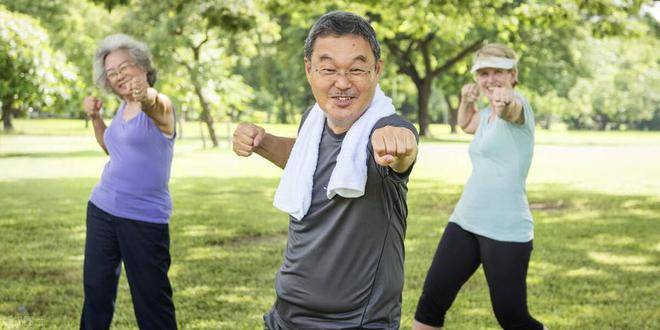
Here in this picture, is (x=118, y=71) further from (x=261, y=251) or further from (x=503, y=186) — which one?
(x=261, y=251)

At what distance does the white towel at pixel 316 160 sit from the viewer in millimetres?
2387

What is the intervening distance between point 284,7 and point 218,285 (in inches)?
246

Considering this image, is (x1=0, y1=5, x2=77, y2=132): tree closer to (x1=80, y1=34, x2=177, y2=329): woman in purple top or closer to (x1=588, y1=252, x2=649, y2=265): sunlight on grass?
(x1=588, y1=252, x2=649, y2=265): sunlight on grass

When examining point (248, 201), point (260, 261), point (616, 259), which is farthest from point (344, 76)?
point (248, 201)

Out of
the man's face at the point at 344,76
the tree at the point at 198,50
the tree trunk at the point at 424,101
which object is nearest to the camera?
the man's face at the point at 344,76

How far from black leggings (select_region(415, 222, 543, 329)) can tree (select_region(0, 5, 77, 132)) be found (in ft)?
37.2

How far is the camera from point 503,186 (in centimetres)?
427

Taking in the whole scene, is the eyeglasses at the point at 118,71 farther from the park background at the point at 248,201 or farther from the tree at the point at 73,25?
the tree at the point at 73,25

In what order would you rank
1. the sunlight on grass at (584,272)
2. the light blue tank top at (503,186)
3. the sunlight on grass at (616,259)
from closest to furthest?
the light blue tank top at (503,186)
the sunlight on grass at (584,272)
the sunlight on grass at (616,259)

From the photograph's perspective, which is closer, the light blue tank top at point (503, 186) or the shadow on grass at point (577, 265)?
the light blue tank top at point (503, 186)

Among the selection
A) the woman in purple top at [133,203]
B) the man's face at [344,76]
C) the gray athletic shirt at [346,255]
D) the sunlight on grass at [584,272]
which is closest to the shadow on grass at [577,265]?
the sunlight on grass at [584,272]

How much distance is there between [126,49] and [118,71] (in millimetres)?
127

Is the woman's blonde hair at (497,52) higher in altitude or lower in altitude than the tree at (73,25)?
lower

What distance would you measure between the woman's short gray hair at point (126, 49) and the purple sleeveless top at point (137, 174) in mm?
295
